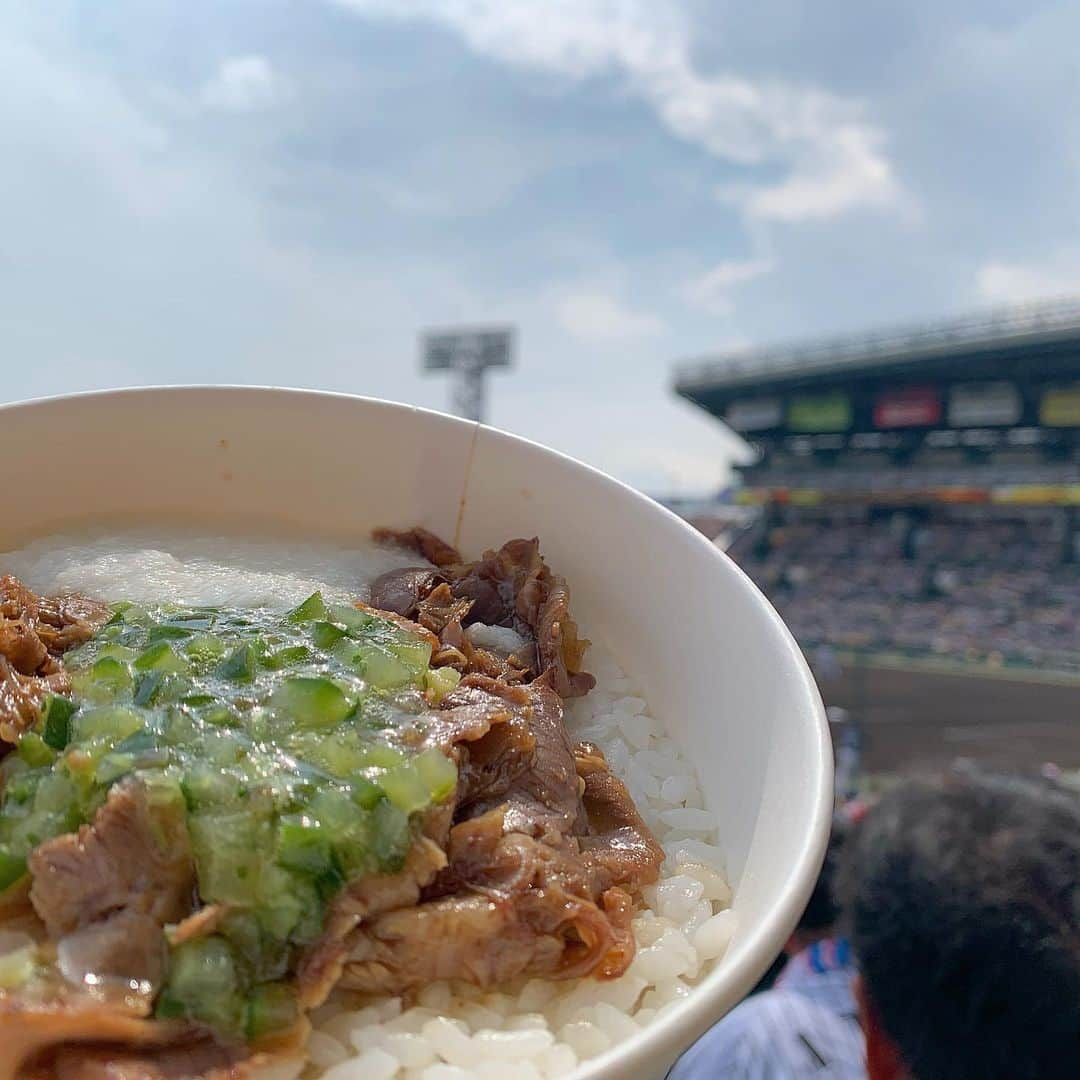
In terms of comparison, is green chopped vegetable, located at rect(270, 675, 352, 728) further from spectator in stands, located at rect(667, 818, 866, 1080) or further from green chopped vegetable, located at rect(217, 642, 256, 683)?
spectator in stands, located at rect(667, 818, 866, 1080)

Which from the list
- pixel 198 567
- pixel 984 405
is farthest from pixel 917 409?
pixel 198 567

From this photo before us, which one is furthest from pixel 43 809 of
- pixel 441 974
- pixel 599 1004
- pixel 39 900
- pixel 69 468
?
pixel 69 468

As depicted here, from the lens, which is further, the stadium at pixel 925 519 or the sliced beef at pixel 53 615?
the stadium at pixel 925 519

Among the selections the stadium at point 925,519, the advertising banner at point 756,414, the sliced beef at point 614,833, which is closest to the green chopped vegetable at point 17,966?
the sliced beef at point 614,833

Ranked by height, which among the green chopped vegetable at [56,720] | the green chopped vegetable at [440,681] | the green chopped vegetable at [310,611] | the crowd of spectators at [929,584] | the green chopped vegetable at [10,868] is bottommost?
the green chopped vegetable at [10,868]

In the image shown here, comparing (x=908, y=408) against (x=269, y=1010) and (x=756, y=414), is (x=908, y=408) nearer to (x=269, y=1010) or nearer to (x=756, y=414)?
(x=756, y=414)

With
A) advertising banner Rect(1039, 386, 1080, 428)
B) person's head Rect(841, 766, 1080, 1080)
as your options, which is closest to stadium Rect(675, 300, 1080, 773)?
advertising banner Rect(1039, 386, 1080, 428)

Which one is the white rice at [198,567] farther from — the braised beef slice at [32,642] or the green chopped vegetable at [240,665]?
the green chopped vegetable at [240,665]

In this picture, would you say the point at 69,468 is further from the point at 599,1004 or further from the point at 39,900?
the point at 599,1004
